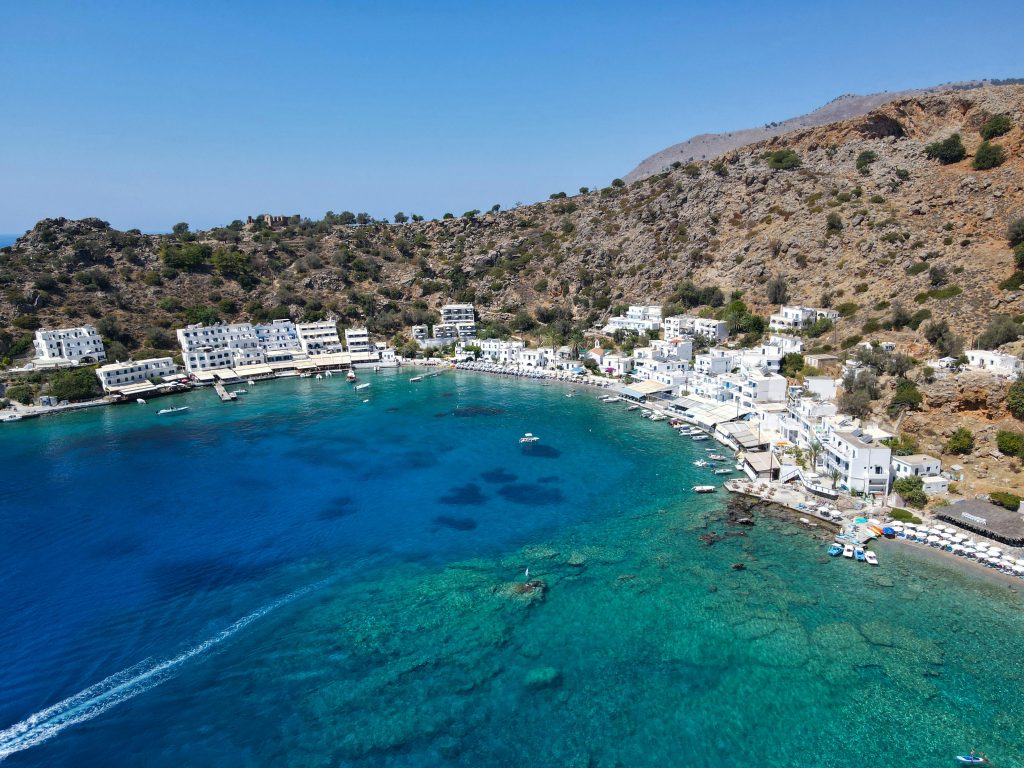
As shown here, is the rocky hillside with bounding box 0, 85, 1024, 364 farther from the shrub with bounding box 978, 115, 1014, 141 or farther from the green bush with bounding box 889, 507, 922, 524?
the green bush with bounding box 889, 507, 922, 524

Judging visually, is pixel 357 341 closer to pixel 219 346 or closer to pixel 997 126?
pixel 219 346

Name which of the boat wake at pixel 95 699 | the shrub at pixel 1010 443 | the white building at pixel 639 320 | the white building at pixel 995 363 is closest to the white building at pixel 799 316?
the white building at pixel 639 320

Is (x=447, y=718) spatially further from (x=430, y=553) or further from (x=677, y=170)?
(x=677, y=170)

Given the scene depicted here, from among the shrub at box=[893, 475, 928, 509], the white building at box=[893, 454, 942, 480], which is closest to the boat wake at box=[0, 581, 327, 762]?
the shrub at box=[893, 475, 928, 509]

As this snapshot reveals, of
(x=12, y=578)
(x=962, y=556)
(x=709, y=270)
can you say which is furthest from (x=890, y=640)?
Answer: (x=709, y=270)

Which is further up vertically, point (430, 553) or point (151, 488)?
point (151, 488)
